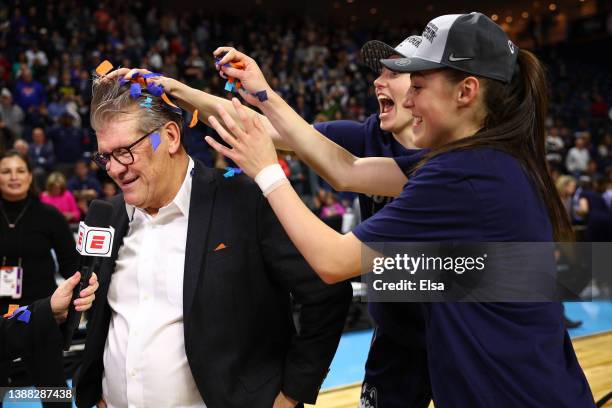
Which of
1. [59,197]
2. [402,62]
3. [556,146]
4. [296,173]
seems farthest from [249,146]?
[556,146]

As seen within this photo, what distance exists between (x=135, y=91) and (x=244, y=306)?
2.43ft

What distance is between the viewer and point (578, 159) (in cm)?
1483

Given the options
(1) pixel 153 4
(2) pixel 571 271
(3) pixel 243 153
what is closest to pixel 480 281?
(3) pixel 243 153

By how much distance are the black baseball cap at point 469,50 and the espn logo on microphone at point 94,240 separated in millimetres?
980

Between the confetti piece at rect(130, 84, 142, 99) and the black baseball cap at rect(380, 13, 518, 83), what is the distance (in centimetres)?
86

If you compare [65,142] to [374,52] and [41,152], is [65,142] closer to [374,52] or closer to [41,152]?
[41,152]

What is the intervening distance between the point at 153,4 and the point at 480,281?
18.7 meters

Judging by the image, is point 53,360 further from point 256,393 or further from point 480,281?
point 480,281

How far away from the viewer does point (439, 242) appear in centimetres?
159

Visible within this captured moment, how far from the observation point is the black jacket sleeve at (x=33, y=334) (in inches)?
83.7

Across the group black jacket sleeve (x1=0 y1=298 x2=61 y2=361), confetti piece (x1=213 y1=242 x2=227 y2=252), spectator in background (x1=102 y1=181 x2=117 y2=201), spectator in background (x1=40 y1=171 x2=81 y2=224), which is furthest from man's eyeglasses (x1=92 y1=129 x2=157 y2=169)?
spectator in background (x1=102 y1=181 x2=117 y2=201)

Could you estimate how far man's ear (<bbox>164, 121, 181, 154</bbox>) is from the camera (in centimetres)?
217

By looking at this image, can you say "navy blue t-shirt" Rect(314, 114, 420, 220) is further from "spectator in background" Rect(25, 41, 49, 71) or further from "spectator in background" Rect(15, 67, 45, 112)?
"spectator in background" Rect(25, 41, 49, 71)

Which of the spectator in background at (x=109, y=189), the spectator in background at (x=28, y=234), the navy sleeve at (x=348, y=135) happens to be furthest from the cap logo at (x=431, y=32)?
the spectator in background at (x=109, y=189)
